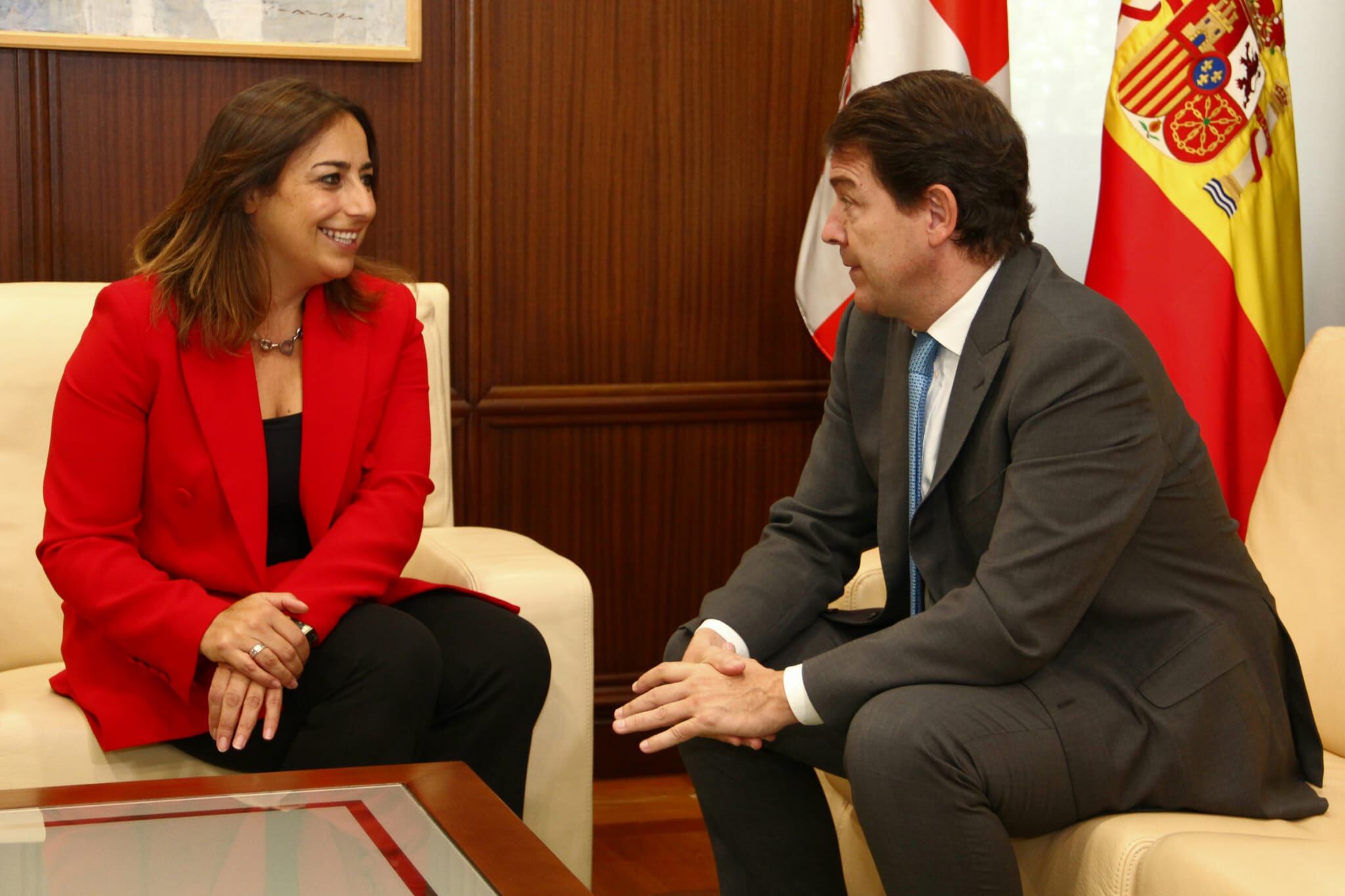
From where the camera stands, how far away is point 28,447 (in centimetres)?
209

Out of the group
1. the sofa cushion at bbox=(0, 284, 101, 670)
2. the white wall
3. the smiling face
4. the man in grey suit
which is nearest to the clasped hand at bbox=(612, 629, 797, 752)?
the man in grey suit

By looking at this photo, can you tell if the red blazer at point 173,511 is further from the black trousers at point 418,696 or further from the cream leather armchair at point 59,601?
the cream leather armchair at point 59,601

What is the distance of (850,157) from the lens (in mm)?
1657

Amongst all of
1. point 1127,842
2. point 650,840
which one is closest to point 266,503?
point 650,840

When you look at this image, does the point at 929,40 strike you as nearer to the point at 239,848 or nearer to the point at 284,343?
the point at 284,343

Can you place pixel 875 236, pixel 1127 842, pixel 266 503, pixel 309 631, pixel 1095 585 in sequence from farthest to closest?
pixel 266 503, pixel 309 631, pixel 875 236, pixel 1095 585, pixel 1127 842

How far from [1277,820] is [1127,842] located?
24 centimetres

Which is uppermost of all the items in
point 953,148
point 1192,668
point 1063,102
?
point 1063,102

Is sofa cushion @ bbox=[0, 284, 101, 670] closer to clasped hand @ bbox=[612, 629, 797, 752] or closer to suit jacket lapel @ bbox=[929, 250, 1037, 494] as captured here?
clasped hand @ bbox=[612, 629, 797, 752]

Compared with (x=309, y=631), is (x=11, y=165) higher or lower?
higher

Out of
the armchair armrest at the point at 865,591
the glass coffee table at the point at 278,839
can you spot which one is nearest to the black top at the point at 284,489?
the glass coffee table at the point at 278,839

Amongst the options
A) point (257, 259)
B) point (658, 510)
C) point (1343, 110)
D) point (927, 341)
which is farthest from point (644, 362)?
point (1343, 110)

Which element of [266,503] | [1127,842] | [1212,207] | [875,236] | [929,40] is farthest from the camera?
[929,40]

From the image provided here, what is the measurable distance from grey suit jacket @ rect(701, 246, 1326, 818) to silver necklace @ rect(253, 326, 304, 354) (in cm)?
94
